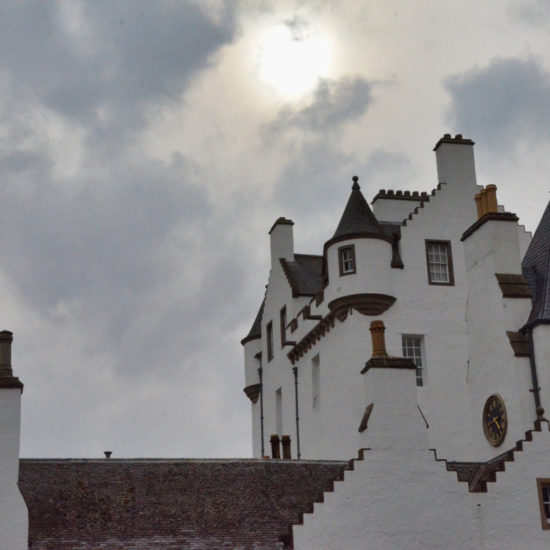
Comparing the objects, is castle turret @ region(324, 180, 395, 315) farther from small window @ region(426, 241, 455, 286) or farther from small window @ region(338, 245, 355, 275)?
small window @ region(426, 241, 455, 286)

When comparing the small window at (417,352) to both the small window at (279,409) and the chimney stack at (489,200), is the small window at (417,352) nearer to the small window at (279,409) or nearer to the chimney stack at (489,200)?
the chimney stack at (489,200)

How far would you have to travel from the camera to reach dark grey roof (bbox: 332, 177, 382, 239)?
39656mm

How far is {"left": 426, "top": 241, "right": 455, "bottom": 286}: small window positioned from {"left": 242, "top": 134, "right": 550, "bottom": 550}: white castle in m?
0.05

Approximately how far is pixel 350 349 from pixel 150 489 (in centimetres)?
1102

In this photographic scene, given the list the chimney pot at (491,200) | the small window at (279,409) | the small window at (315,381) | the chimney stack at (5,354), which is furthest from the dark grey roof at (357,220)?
the chimney stack at (5,354)

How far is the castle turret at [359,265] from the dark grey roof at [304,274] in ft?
17.8

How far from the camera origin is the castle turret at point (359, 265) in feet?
128

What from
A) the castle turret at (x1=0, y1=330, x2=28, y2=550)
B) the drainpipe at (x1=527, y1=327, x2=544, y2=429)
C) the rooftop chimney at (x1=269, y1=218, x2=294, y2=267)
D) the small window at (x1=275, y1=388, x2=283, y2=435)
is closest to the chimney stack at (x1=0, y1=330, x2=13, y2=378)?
the castle turret at (x1=0, y1=330, x2=28, y2=550)

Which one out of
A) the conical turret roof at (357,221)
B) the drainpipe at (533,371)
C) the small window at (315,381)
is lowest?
the drainpipe at (533,371)

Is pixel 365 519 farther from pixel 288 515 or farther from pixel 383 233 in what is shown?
pixel 383 233

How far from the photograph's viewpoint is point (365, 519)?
29031 mm

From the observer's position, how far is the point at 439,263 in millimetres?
40938

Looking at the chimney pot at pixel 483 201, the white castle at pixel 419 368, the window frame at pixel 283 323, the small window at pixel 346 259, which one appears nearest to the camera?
the white castle at pixel 419 368

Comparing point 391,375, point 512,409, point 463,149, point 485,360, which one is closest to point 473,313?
point 485,360
